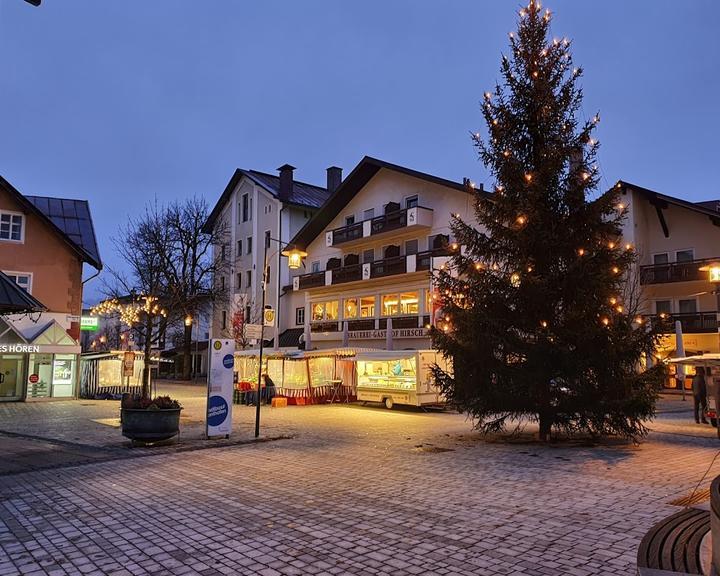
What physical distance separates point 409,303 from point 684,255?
15.1 m

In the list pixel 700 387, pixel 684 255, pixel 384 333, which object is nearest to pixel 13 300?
pixel 700 387

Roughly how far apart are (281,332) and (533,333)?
35.2 metres

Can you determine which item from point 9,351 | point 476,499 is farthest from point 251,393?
point 476,499

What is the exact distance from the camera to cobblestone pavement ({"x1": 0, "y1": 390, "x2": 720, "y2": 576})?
5582 mm

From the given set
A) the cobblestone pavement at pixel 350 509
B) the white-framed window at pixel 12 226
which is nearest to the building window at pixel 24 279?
the white-framed window at pixel 12 226

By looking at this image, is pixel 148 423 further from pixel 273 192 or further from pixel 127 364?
pixel 273 192

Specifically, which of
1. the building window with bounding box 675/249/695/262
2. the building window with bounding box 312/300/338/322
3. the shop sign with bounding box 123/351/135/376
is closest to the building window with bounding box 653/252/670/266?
the building window with bounding box 675/249/695/262

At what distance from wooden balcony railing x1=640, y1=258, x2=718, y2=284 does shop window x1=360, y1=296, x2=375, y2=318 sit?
15.8 meters

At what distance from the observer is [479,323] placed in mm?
13297

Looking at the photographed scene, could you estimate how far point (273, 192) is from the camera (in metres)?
47.1

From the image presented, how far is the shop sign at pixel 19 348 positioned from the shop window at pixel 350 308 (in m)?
19.2

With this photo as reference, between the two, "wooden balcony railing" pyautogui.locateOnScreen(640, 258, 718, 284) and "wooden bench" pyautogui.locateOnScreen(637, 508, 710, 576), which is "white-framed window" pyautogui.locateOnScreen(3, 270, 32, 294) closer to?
"wooden bench" pyautogui.locateOnScreen(637, 508, 710, 576)

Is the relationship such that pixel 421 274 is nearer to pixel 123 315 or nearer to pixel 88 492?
pixel 123 315

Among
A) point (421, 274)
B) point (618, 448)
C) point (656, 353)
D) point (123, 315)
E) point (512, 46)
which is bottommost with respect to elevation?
point (618, 448)
